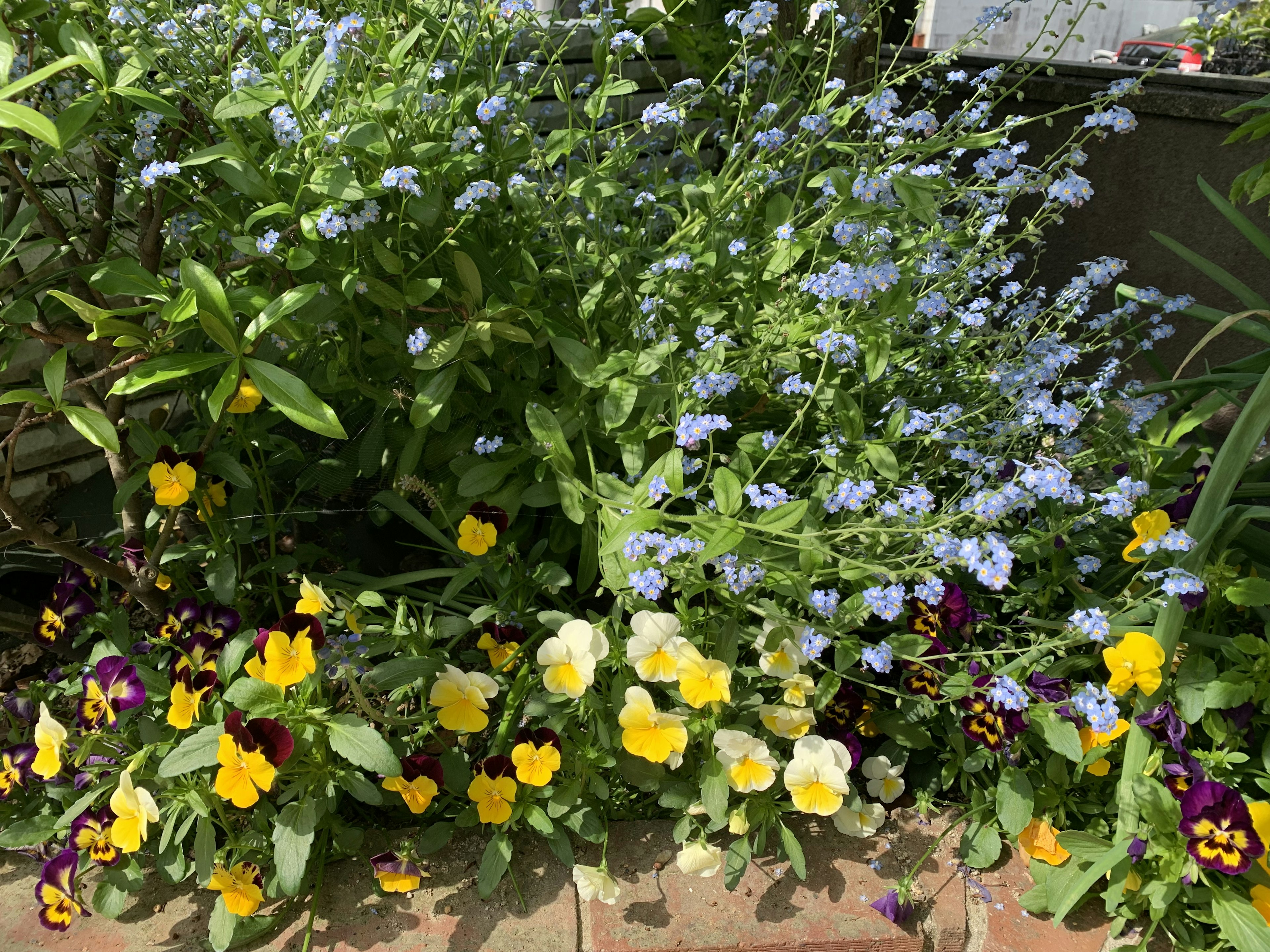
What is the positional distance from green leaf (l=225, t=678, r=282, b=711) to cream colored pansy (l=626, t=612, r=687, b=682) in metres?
0.57

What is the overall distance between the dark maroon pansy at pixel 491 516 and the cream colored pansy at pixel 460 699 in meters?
0.29

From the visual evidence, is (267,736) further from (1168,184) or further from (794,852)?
(1168,184)

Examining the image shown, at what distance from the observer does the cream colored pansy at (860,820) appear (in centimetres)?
165

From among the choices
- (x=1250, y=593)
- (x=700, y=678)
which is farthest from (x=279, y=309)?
(x=1250, y=593)

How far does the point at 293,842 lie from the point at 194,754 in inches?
8.0

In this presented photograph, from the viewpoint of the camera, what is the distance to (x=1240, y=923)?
1.39 meters

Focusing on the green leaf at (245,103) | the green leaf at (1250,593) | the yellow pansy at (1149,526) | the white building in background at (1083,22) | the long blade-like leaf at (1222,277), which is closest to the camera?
the green leaf at (245,103)

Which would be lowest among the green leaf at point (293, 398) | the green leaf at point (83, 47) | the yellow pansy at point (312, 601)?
the yellow pansy at point (312, 601)

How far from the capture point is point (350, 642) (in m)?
1.61

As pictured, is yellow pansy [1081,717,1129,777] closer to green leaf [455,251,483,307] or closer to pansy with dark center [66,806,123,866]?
green leaf [455,251,483,307]

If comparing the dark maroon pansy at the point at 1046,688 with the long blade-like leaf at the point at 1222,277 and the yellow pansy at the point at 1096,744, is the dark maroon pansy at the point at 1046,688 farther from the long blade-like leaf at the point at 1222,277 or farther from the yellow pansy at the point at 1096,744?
the long blade-like leaf at the point at 1222,277

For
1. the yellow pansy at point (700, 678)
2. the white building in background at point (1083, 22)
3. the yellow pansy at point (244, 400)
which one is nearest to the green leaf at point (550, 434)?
the yellow pansy at point (700, 678)

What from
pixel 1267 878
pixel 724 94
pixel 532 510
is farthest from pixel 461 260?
pixel 1267 878

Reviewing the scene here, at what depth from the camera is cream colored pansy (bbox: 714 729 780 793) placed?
156 centimetres
